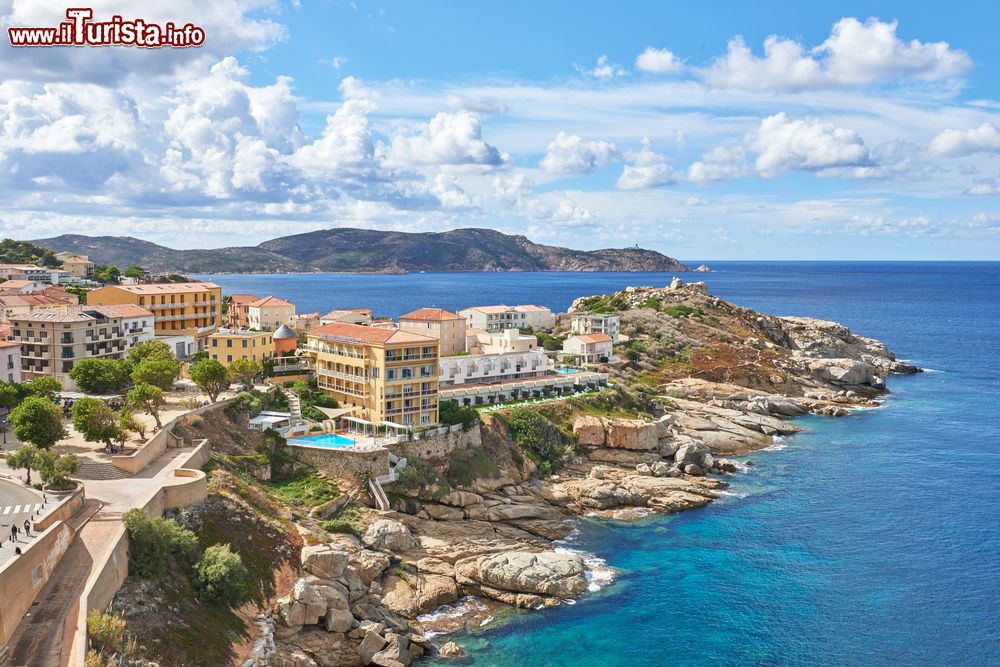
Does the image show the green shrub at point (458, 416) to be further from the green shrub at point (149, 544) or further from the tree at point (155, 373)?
the green shrub at point (149, 544)

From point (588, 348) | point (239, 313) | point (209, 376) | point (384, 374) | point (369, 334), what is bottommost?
point (588, 348)

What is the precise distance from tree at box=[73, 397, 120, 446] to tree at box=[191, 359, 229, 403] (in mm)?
10855

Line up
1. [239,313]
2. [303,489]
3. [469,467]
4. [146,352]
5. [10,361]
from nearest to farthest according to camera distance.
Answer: [303,489], [10,361], [469,467], [146,352], [239,313]

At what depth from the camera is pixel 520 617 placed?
149 ft

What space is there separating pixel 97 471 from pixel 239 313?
62.0 metres

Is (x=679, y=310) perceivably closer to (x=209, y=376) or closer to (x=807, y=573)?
(x=807, y=573)

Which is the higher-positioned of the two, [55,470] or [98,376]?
[98,376]

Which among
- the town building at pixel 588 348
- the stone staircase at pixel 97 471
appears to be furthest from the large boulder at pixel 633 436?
the stone staircase at pixel 97 471

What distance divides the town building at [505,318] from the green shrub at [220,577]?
7824 cm

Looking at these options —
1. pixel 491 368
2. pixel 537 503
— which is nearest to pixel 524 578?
pixel 537 503

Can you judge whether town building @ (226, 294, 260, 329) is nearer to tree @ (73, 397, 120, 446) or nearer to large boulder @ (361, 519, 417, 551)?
tree @ (73, 397, 120, 446)

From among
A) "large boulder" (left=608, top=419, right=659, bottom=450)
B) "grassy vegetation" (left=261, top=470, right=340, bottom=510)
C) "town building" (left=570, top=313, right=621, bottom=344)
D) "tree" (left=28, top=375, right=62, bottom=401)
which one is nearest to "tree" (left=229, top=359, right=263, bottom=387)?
"tree" (left=28, top=375, right=62, bottom=401)

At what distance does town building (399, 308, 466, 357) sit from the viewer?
91.2m

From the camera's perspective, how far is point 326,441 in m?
61.2
